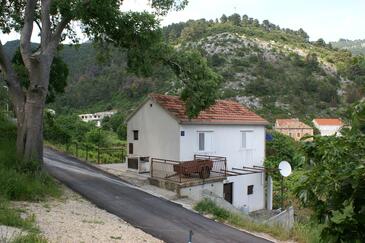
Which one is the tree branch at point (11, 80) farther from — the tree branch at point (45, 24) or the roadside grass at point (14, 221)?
the roadside grass at point (14, 221)

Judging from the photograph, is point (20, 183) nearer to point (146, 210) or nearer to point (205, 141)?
point (146, 210)

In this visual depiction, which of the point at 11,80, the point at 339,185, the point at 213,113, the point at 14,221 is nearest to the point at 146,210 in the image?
the point at 14,221

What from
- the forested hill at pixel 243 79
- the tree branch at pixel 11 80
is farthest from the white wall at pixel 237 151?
the forested hill at pixel 243 79

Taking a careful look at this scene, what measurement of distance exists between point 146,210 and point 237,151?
404 inches

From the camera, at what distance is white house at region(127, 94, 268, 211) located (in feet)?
70.4

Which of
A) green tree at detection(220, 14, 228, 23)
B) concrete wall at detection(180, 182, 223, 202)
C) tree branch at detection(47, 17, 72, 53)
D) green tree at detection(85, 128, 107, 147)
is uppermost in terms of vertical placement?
green tree at detection(220, 14, 228, 23)

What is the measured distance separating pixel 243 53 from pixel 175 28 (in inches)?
1334

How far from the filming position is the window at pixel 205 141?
22.1 meters

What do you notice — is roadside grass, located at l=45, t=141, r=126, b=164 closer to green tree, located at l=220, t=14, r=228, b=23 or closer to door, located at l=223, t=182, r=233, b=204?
door, located at l=223, t=182, r=233, b=204

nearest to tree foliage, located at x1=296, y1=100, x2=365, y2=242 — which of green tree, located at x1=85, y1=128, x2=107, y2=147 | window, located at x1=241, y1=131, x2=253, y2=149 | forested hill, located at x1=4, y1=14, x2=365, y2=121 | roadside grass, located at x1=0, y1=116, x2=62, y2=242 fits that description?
roadside grass, located at x1=0, y1=116, x2=62, y2=242

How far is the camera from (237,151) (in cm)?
2417

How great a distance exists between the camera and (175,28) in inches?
5418

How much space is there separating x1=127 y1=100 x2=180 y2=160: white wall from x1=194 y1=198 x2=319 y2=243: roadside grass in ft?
17.4

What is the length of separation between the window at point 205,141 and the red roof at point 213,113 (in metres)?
0.75
